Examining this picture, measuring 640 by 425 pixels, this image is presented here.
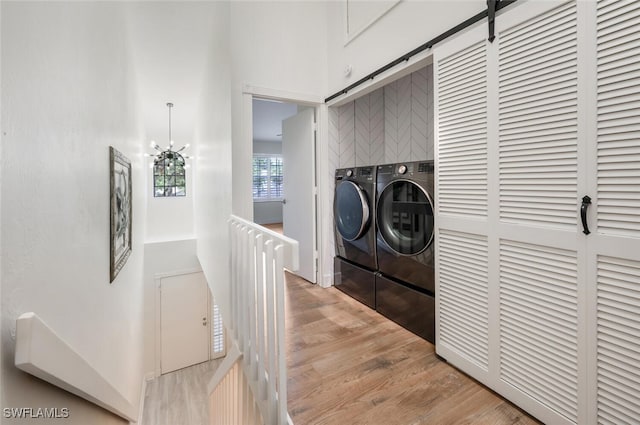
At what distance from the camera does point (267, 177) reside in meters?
8.98

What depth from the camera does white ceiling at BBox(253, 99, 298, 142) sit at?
527 cm

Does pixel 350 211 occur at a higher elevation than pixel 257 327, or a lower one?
higher

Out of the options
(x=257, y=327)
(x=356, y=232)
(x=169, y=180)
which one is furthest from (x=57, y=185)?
(x=169, y=180)

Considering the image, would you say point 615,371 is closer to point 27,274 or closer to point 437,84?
point 437,84

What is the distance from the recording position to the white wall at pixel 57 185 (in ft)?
2.37

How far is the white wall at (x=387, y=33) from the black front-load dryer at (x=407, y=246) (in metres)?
0.92

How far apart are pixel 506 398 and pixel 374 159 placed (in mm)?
2630

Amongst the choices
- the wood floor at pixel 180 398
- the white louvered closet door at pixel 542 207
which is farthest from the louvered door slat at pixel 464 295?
the wood floor at pixel 180 398

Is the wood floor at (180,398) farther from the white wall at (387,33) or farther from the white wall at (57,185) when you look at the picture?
the white wall at (387,33)

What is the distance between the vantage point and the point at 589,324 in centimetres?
118

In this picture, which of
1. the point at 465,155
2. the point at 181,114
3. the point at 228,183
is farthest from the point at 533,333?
the point at 181,114

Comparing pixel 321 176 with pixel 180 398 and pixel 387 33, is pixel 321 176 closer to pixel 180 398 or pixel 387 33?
pixel 387 33

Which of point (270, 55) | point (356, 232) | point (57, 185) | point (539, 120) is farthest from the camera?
point (270, 55)

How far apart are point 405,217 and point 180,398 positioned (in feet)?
16.5
